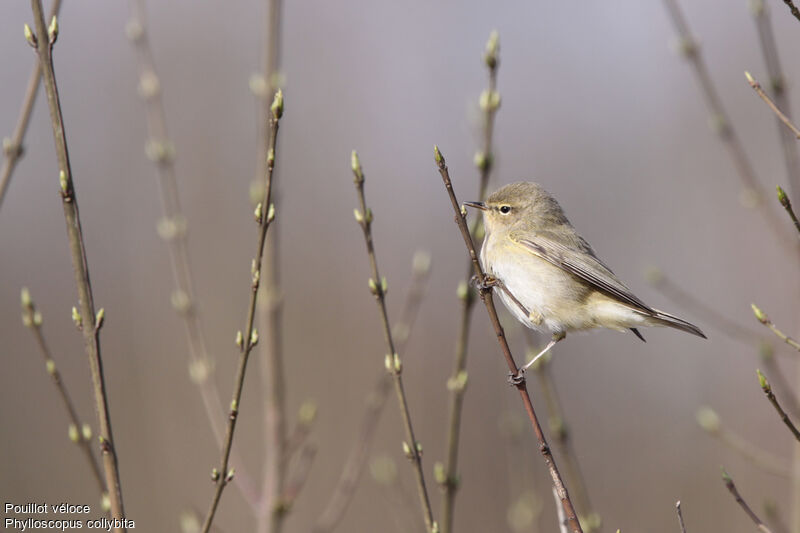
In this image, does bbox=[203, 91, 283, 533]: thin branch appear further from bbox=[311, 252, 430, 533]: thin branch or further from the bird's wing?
the bird's wing

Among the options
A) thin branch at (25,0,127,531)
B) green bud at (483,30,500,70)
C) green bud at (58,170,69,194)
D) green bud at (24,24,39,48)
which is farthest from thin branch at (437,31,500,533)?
green bud at (24,24,39,48)

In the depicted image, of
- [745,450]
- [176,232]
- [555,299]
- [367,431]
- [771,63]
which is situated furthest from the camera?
[555,299]

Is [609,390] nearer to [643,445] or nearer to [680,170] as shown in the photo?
[643,445]

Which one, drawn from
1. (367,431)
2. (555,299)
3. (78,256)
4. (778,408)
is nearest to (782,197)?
(778,408)

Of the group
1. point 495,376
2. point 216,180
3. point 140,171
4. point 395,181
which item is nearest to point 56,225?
point 140,171

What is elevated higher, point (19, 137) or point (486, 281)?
point (19, 137)

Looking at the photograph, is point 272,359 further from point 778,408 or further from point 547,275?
point 778,408

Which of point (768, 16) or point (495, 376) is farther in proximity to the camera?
point (495, 376)

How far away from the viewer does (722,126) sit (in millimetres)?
3959

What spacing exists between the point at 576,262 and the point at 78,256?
3.01 metres

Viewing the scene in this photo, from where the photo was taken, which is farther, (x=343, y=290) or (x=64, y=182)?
(x=343, y=290)

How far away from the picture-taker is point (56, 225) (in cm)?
1019

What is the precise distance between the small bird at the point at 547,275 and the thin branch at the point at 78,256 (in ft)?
7.37

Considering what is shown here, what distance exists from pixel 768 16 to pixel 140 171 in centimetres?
827
